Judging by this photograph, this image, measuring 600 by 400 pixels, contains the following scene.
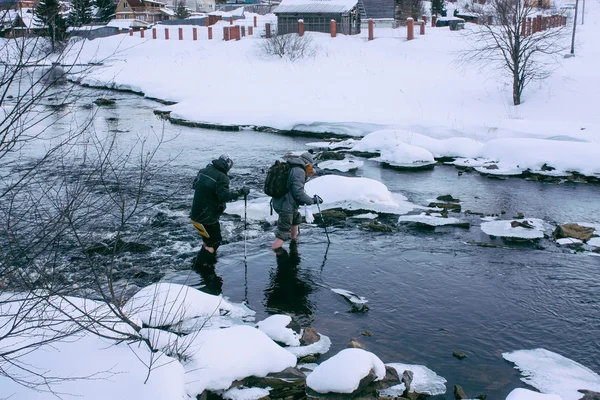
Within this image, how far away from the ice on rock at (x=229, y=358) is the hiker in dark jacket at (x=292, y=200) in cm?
309

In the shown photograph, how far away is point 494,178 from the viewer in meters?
14.7

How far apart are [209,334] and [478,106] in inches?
749

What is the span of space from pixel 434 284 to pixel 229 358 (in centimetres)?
373

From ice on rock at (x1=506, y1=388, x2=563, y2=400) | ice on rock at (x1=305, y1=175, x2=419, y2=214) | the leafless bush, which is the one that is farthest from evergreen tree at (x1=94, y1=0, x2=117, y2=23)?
the leafless bush

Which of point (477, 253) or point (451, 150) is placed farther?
point (451, 150)

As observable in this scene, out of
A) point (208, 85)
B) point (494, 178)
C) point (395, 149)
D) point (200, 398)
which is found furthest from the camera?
point (208, 85)

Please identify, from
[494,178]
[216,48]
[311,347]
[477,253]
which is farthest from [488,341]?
[216,48]

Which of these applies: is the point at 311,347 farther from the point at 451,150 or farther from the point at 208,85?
the point at 208,85

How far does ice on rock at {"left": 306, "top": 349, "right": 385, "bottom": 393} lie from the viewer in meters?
5.50

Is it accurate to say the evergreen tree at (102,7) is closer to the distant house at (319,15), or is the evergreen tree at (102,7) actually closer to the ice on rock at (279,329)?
the ice on rock at (279,329)

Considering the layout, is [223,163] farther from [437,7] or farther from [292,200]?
[437,7]

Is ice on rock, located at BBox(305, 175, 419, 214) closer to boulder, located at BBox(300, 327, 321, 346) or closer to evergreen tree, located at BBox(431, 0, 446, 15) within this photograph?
boulder, located at BBox(300, 327, 321, 346)

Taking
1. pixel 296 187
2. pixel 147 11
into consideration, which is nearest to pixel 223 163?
pixel 296 187

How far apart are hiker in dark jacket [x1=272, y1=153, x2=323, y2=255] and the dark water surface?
15.9 inches
